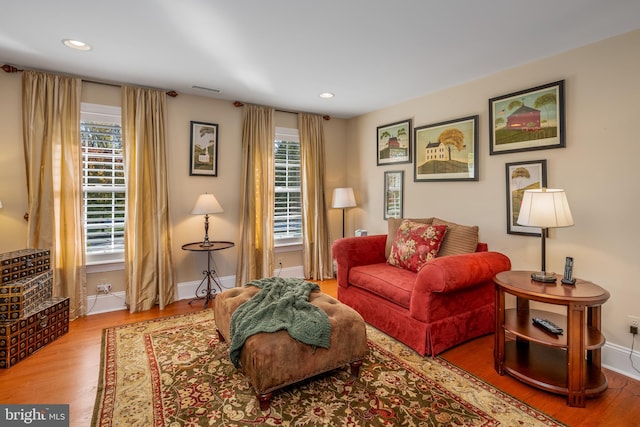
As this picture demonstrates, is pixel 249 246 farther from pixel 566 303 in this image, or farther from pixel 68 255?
pixel 566 303

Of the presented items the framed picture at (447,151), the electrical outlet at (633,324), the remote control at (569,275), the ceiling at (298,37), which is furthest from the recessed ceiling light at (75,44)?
the electrical outlet at (633,324)

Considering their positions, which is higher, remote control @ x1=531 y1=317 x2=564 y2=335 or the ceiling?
the ceiling

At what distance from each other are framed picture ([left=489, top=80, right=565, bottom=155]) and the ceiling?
298mm

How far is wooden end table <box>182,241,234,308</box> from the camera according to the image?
355cm

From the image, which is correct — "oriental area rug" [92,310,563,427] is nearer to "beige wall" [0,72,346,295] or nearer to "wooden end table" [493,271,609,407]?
"wooden end table" [493,271,609,407]

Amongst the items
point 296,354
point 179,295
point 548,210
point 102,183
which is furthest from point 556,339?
point 102,183

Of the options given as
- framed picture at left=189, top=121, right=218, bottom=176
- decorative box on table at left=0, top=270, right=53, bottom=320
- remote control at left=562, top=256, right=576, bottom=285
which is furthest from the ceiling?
decorative box on table at left=0, top=270, right=53, bottom=320

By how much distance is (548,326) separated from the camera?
6.93ft

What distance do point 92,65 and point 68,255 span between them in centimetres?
181

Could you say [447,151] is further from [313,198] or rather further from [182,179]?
[182,179]

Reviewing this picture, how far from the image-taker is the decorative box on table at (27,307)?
2352 mm

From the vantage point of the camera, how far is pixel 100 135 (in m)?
3.37

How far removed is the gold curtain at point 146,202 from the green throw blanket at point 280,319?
5.82 ft

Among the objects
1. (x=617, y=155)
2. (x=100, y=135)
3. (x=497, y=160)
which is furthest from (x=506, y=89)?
(x=100, y=135)
